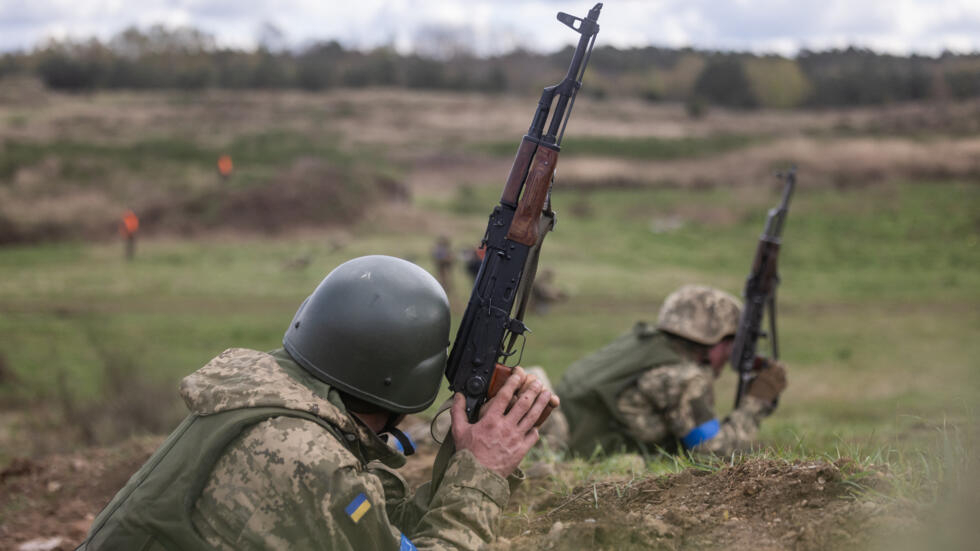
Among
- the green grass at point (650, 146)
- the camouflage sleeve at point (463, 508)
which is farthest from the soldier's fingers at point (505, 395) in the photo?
the green grass at point (650, 146)

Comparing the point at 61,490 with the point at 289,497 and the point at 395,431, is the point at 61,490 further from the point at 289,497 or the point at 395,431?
the point at 289,497

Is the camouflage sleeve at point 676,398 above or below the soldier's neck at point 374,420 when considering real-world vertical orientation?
below

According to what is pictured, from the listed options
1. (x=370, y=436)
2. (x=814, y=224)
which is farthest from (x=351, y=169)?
(x=370, y=436)

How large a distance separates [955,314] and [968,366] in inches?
644

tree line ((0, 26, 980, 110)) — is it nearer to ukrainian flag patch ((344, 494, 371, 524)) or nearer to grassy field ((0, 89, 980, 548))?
grassy field ((0, 89, 980, 548))

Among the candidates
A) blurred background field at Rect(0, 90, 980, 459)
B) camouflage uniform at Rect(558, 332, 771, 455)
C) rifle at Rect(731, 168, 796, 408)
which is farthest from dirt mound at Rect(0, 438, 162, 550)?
rifle at Rect(731, 168, 796, 408)

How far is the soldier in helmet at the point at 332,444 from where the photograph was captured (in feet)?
8.89

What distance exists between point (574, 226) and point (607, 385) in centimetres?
2261

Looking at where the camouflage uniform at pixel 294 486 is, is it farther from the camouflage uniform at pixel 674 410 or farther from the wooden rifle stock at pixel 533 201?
the camouflage uniform at pixel 674 410

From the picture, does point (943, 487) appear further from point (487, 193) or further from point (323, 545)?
point (487, 193)

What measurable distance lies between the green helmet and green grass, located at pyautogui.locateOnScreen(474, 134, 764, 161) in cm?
3644

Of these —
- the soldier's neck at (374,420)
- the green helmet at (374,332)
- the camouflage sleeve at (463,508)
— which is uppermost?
the green helmet at (374,332)

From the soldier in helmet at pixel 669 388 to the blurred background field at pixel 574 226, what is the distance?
446 mm

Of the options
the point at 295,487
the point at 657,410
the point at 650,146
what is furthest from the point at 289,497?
the point at 650,146
